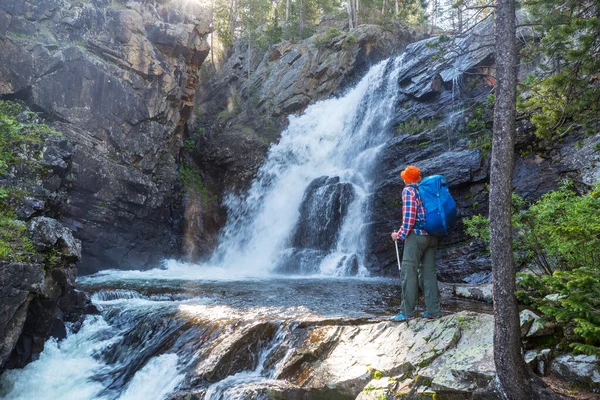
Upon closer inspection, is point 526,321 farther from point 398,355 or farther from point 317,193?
point 317,193

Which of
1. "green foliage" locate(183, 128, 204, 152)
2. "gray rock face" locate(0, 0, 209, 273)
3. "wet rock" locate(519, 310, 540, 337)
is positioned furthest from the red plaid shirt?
"green foliage" locate(183, 128, 204, 152)

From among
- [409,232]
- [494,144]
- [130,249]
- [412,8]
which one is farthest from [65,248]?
[130,249]

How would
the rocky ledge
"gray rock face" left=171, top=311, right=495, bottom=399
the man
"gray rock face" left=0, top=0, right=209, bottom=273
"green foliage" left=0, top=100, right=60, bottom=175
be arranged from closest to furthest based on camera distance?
the rocky ledge
"gray rock face" left=171, top=311, right=495, bottom=399
the man
"green foliage" left=0, top=100, right=60, bottom=175
"gray rock face" left=0, top=0, right=209, bottom=273

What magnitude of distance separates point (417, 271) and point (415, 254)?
314 millimetres

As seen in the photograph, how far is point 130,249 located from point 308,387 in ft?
53.9

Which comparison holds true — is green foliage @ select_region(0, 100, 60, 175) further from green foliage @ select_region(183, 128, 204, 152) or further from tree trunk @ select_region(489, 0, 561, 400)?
green foliage @ select_region(183, 128, 204, 152)

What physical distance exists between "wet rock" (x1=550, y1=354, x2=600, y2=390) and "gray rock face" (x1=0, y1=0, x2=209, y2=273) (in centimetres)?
1790

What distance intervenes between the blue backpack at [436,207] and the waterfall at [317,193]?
11.6 meters

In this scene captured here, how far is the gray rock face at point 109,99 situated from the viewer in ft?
55.2

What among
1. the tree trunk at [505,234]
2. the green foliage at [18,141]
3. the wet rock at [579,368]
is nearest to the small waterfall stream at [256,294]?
the tree trunk at [505,234]

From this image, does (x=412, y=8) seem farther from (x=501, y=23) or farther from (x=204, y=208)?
(x=204, y=208)

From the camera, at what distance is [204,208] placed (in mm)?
24000

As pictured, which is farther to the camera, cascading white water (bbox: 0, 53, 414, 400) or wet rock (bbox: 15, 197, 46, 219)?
wet rock (bbox: 15, 197, 46, 219)

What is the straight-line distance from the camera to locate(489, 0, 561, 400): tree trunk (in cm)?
366
